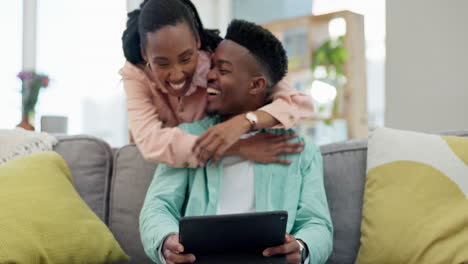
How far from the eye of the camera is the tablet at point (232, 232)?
1.13 m

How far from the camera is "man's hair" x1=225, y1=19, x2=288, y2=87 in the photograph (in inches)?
60.3

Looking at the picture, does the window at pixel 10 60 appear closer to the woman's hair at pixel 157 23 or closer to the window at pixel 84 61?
the window at pixel 84 61

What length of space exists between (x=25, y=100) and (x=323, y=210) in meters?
1.56

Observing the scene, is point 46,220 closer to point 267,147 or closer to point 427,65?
point 267,147

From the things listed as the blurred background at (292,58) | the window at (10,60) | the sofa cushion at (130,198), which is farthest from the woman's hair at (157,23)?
the window at (10,60)

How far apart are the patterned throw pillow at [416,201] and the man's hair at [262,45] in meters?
0.39

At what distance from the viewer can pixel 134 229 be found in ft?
5.73

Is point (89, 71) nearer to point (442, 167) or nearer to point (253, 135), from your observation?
point (253, 135)

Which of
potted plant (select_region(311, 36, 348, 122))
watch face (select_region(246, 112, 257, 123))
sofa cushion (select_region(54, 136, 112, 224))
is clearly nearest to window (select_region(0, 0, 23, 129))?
sofa cushion (select_region(54, 136, 112, 224))

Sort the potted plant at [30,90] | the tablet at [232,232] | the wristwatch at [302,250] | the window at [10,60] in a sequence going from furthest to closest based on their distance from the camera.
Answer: the window at [10,60]
the potted plant at [30,90]
the wristwatch at [302,250]
the tablet at [232,232]

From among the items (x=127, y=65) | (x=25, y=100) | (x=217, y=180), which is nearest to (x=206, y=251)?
(x=217, y=180)

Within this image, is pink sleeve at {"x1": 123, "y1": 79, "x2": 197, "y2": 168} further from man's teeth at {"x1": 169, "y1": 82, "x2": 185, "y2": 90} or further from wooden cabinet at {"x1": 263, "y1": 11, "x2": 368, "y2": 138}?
wooden cabinet at {"x1": 263, "y1": 11, "x2": 368, "y2": 138}

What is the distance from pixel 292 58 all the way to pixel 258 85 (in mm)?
3115

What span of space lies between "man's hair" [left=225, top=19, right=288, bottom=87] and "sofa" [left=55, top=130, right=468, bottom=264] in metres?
0.34
